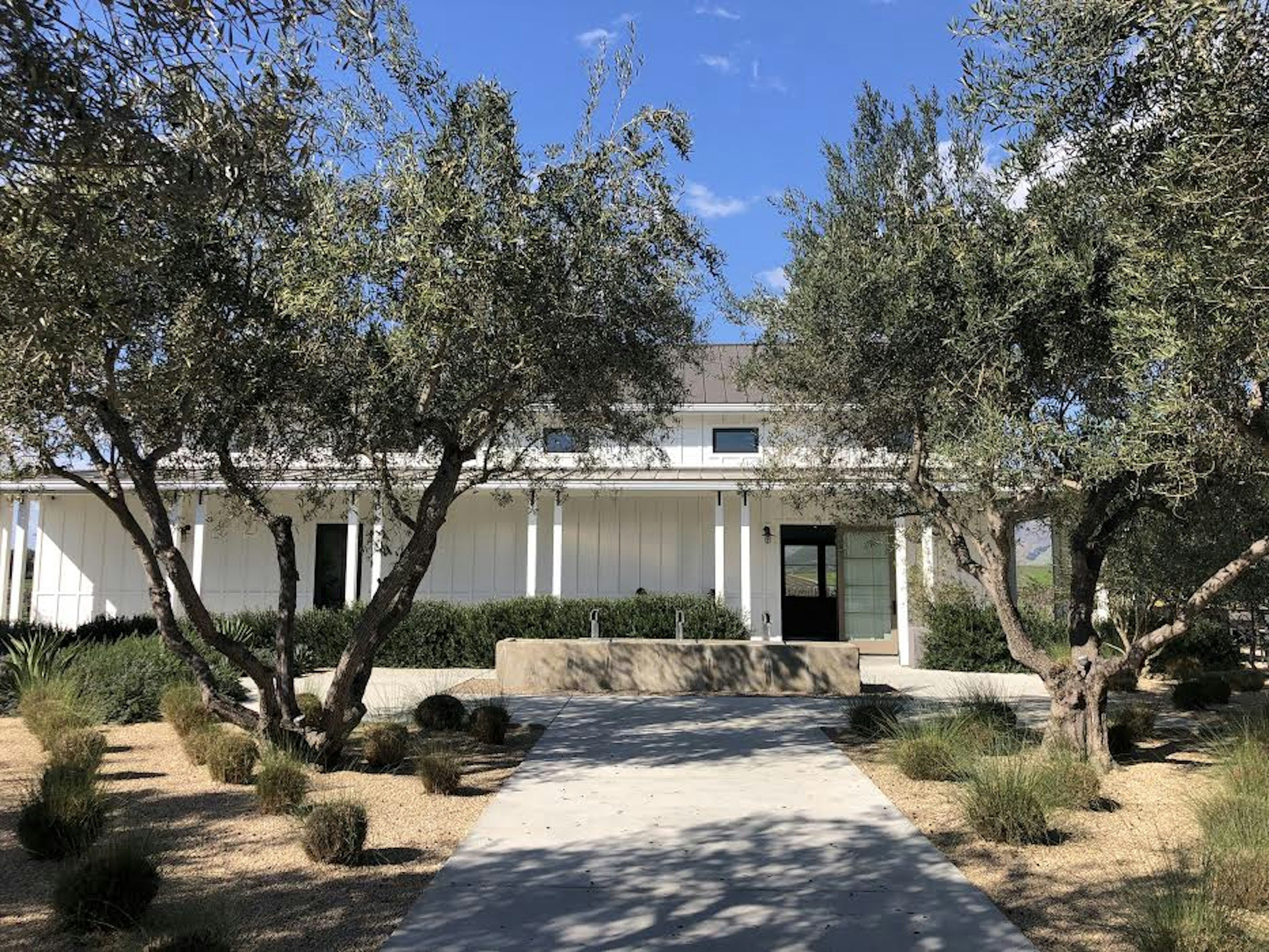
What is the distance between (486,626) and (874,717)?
29.2 ft

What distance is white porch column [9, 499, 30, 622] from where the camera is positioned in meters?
19.2

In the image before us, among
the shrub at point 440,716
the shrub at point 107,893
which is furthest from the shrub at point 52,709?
the shrub at point 107,893

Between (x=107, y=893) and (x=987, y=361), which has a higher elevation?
(x=987, y=361)

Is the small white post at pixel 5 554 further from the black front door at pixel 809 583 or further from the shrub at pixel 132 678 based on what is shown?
the black front door at pixel 809 583

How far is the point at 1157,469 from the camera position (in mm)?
6684

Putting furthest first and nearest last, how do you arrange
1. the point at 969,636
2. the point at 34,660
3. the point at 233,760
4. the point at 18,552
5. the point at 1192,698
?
the point at 18,552, the point at 969,636, the point at 1192,698, the point at 34,660, the point at 233,760

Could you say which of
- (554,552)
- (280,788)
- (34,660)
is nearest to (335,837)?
(280,788)

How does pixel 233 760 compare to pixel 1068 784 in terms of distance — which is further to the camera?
pixel 233 760

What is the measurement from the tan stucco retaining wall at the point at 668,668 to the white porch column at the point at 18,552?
11.3m

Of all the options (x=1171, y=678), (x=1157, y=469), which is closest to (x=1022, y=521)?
(x=1157, y=469)

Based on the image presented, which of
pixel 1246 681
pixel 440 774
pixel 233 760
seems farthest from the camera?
pixel 1246 681

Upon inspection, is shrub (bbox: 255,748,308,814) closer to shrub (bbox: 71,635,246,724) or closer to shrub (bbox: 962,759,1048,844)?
shrub (bbox: 71,635,246,724)

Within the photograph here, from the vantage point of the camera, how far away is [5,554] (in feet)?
66.0

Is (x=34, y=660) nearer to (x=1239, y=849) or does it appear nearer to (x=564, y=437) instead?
(x=564, y=437)
